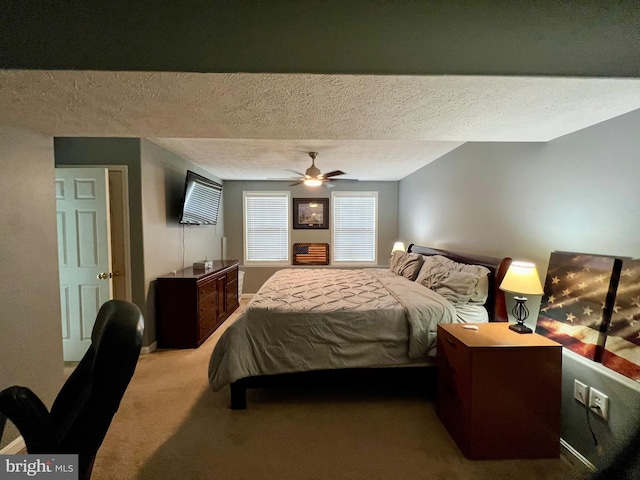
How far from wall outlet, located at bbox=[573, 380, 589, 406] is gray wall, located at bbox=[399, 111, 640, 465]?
3cm

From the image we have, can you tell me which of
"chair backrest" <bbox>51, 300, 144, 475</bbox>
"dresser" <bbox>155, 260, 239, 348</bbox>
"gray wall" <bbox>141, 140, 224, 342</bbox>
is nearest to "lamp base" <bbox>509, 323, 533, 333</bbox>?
"chair backrest" <bbox>51, 300, 144, 475</bbox>

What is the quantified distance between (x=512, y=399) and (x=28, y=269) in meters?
3.20

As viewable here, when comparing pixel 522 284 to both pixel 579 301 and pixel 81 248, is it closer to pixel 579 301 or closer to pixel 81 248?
pixel 579 301

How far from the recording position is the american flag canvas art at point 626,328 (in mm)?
1301

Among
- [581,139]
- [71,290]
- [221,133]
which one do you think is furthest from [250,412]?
[581,139]

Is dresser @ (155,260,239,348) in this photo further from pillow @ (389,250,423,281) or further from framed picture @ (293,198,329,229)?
pillow @ (389,250,423,281)

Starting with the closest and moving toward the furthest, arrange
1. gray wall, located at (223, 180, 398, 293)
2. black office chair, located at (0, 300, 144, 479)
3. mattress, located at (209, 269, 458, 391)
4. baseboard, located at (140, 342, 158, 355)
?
black office chair, located at (0, 300, 144, 479)
mattress, located at (209, 269, 458, 391)
baseboard, located at (140, 342, 158, 355)
gray wall, located at (223, 180, 398, 293)

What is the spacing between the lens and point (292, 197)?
5.19m

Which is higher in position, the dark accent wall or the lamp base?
the dark accent wall

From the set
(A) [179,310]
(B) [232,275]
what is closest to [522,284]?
(A) [179,310]

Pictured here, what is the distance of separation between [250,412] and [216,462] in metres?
0.45

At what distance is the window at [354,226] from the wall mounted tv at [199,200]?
232 cm

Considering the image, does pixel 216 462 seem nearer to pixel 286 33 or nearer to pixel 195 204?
pixel 286 33

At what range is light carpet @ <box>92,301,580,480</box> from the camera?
1.49 meters
